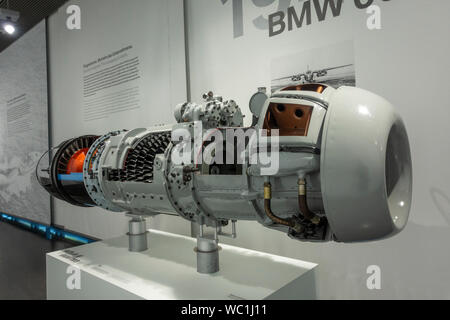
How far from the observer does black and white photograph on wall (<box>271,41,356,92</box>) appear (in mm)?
1701

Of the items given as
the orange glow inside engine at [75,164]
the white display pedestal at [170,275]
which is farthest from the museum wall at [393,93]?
the orange glow inside engine at [75,164]

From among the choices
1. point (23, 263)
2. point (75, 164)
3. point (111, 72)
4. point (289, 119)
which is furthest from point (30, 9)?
point (289, 119)

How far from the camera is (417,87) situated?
1.50 m

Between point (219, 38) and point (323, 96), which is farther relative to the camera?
point (219, 38)

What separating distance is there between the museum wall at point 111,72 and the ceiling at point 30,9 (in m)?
0.10

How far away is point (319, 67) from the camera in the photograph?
1.79m

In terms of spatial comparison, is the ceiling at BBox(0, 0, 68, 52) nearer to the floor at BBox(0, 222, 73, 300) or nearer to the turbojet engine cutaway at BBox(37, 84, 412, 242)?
the floor at BBox(0, 222, 73, 300)

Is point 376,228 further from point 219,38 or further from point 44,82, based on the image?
point 44,82

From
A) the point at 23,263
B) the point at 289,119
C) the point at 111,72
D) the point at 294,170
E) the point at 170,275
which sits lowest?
the point at 23,263

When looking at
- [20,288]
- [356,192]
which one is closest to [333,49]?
[356,192]

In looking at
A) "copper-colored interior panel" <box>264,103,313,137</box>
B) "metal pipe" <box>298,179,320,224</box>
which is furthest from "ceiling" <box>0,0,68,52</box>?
"metal pipe" <box>298,179,320,224</box>

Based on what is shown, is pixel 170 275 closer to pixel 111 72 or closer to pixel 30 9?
pixel 111 72

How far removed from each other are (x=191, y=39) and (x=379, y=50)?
1459 mm

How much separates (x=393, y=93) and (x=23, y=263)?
3.79 metres
